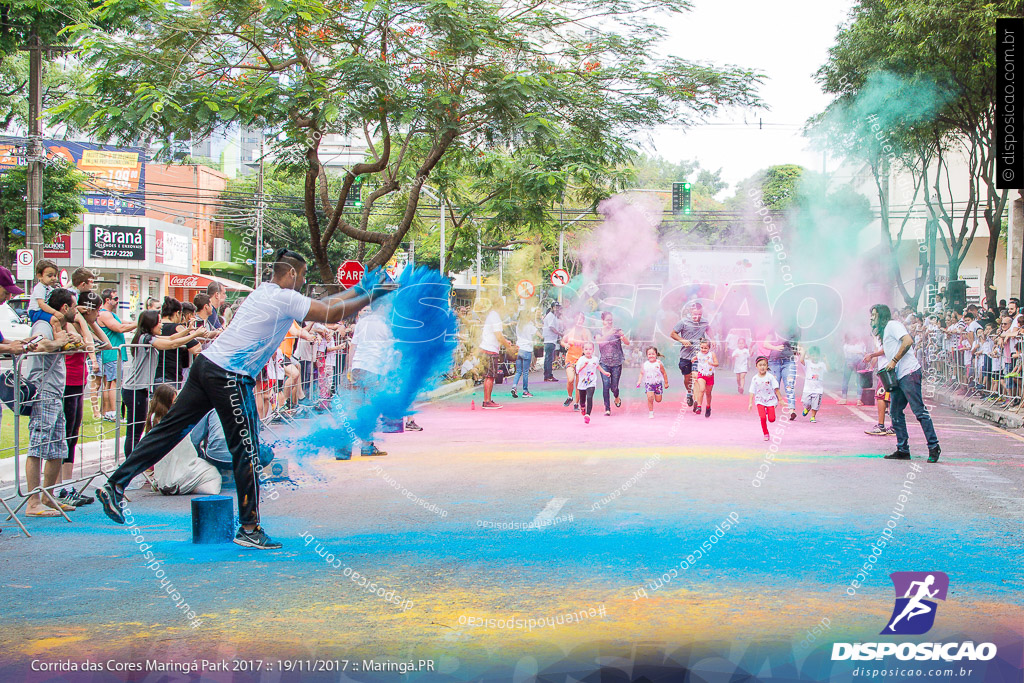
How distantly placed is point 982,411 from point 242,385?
44.5 ft

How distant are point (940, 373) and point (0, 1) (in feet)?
65.3

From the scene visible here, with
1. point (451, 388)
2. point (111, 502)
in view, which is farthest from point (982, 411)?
point (111, 502)

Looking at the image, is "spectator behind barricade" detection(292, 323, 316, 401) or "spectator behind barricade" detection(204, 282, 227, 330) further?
"spectator behind barricade" detection(292, 323, 316, 401)

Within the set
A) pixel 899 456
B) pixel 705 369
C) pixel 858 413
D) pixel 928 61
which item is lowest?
pixel 858 413

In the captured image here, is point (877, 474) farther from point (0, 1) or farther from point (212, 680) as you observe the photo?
point (0, 1)

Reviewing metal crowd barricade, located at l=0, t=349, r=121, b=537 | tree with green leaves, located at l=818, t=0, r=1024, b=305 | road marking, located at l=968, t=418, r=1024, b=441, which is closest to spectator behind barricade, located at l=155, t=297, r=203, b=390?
metal crowd barricade, located at l=0, t=349, r=121, b=537

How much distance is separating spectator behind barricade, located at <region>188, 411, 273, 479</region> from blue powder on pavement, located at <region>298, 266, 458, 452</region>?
153 centimetres

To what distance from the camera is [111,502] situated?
659 centimetres

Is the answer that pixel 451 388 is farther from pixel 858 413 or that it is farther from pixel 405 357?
pixel 405 357

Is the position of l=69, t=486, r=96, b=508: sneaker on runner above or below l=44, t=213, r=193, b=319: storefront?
below

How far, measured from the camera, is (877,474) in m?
9.31

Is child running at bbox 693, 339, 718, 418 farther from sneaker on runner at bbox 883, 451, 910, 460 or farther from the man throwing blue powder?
the man throwing blue powder

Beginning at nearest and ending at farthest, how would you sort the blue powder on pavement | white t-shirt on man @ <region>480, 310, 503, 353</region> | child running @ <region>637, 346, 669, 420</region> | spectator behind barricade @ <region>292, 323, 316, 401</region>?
the blue powder on pavement
spectator behind barricade @ <region>292, 323, 316, 401</region>
child running @ <region>637, 346, 669, 420</region>
white t-shirt on man @ <region>480, 310, 503, 353</region>

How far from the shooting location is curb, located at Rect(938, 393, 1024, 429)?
14.2 meters
